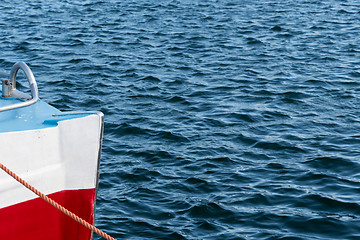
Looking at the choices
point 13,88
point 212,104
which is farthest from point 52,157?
point 212,104

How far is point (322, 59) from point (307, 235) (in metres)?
8.26

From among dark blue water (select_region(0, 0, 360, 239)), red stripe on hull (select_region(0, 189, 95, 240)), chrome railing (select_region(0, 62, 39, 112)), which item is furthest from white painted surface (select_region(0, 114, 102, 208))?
dark blue water (select_region(0, 0, 360, 239))

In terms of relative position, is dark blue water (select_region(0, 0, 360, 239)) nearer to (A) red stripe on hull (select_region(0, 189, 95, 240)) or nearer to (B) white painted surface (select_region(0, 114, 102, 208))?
(A) red stripe on hull (select_region(0, 189, 95, 240))

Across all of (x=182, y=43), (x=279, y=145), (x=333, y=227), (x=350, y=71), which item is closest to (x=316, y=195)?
(x=333, y=227)

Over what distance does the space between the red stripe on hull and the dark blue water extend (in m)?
Answer: 1.33

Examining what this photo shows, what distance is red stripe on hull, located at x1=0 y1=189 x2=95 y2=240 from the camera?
19.0 ft

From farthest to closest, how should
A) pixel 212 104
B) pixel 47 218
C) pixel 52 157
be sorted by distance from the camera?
pixel 212 104, pixel 47 218, pixel 52 157

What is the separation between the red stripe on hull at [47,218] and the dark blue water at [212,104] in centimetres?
133

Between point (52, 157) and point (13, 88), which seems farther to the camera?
point (13, 88)

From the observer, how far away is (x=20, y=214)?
19.2 ft

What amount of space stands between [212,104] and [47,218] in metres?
6.43

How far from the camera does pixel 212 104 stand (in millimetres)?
12047

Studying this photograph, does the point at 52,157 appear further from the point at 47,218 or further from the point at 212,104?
the point at 212,104

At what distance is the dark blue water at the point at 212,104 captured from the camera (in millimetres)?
8109
